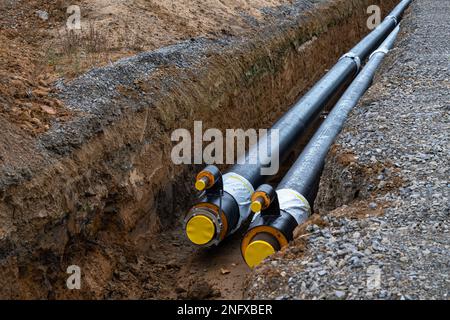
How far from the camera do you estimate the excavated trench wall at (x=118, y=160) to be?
20.7 feet

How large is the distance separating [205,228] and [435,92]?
14.4 ft

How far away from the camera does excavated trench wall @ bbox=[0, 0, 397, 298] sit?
6.32 m

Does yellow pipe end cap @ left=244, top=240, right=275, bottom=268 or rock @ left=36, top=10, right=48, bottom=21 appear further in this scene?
rock @ left=36, top=10, right=48, bottom=21

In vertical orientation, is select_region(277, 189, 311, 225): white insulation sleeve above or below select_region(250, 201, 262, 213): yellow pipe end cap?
below

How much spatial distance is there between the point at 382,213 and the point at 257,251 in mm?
1955

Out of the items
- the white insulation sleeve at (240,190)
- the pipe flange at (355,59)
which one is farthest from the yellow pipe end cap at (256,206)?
the pipe flange at (355,59)

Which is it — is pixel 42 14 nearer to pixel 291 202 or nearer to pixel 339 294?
pixel 291 202

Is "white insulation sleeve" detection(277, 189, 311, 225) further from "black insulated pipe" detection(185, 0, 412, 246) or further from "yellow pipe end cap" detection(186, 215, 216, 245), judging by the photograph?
"yellow pipe end cap" detection(186, 215, 216, 245)

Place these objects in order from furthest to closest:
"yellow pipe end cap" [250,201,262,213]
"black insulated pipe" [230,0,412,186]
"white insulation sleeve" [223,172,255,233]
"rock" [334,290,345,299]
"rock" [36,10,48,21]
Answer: "rock" [36,10,48,21] → "black insulated pipe" [230,0,412,186] → "white insulation sleeve" [223,172,255,233] → "yellow pipe end cap" [250,201,262,213] → "rock" [334,290,345,299]

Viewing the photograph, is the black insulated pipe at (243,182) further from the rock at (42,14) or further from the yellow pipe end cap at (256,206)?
the rock at (42,14)

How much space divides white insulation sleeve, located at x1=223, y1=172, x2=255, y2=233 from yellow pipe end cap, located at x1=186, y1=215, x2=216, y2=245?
59 centimetres

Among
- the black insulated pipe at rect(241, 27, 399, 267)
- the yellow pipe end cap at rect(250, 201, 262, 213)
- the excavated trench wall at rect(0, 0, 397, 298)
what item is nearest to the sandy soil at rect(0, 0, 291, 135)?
the excavated trench wall at rect(0, 0, 397, 298)

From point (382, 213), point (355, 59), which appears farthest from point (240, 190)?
point (355, 59)

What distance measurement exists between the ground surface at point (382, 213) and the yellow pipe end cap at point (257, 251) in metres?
0.85
